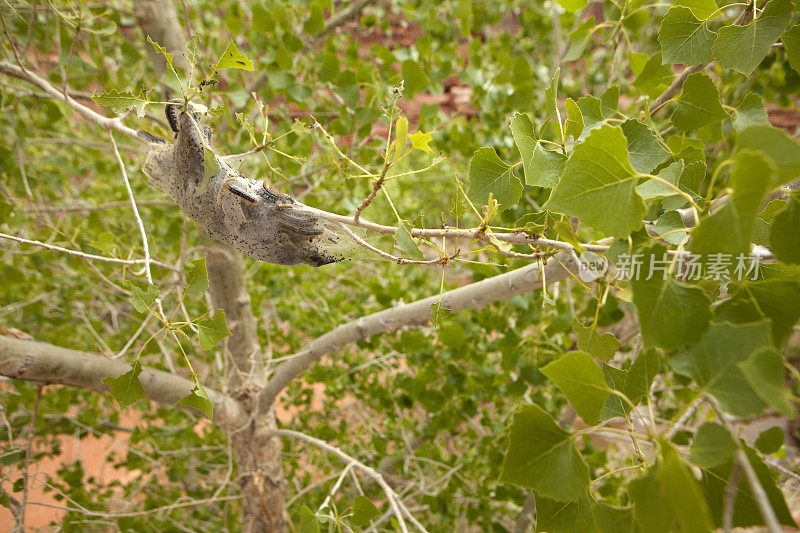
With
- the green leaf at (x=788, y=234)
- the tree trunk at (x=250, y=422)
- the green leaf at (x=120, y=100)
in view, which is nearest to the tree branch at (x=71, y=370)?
the tree trunk at (x=250, y=422)

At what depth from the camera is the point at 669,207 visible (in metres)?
0.43

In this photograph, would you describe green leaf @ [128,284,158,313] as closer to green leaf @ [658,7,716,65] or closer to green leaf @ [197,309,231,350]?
green leaf @ [197,309,231,350]

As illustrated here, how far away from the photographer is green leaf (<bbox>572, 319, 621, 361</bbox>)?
42 cm

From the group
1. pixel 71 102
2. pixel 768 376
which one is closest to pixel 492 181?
pixel 768 376

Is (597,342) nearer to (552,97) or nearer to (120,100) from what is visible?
(552,97)

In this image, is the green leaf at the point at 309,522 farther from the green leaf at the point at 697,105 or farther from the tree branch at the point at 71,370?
the green leaf at the point at 697,105

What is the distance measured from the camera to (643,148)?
40cm

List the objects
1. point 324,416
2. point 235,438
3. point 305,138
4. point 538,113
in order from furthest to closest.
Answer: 1. point 538,113
2. point 324,416
3. point 305,138
4. point 235,438

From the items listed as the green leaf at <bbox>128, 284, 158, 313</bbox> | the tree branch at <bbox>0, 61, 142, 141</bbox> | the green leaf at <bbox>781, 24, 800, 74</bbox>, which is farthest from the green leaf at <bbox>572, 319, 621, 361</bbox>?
the tree branch at <bbox>0, 61, 142, 141</bbox>

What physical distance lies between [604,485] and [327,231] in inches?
40.0

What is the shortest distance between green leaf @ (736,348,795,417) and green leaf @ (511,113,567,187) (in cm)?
20

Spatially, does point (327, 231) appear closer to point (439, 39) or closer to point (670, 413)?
point (439, 39)

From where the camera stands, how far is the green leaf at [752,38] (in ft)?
1.31

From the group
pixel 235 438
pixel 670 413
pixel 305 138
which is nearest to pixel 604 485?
pixel 670 413
